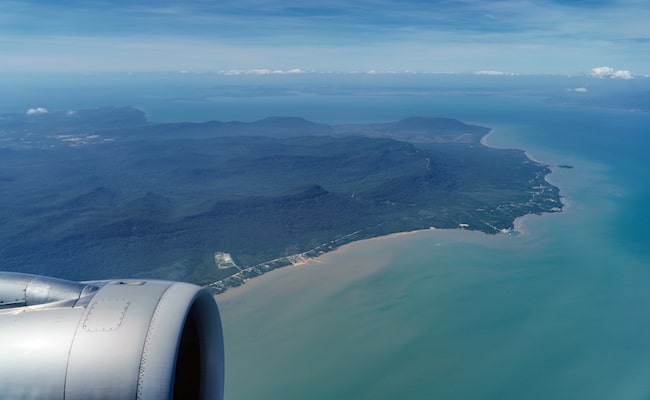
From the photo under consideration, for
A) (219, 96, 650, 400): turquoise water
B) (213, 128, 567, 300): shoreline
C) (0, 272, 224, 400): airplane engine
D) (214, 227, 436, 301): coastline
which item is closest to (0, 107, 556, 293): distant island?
(213, 128, 567, 300): shoreline

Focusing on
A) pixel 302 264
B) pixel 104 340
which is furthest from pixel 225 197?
pixel 104 340

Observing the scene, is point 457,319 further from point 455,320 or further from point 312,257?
point 312,257

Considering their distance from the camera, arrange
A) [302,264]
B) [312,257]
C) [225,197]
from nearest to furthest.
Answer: [302,264]
[312,257]
[225,197]

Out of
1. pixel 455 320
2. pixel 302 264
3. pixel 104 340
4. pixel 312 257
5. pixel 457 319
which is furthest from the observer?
pixel 312 257

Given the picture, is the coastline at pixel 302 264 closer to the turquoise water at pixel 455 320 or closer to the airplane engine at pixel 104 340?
the turquoise water at pixel 455 320

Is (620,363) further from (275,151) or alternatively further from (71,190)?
(275,151)

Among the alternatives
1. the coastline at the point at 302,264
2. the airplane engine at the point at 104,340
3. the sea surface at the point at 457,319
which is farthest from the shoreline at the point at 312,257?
the airplane engine at the point at 104,340
